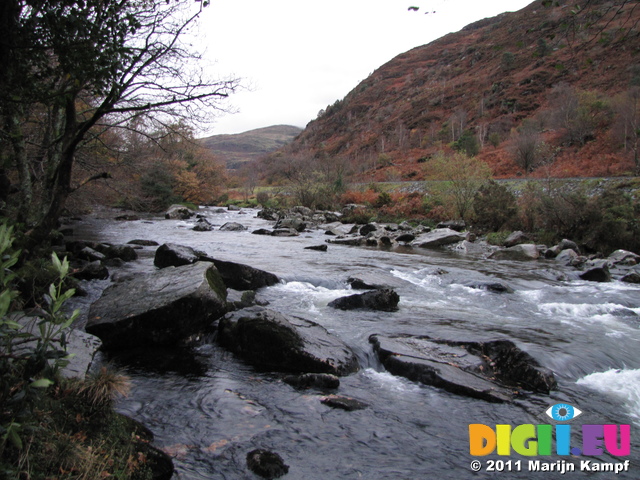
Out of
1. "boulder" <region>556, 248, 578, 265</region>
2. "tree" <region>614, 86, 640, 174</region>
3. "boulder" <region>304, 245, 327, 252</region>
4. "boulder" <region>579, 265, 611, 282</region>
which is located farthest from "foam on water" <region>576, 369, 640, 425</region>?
"tree" <region>614, 86, 640, 174</region>

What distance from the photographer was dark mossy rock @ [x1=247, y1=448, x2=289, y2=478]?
3670 millimetres

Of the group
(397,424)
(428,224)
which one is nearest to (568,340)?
(397,424)

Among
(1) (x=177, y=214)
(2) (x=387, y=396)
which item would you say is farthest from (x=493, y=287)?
(1) (x=177, y=214)

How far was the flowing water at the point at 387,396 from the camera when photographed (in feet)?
13.1

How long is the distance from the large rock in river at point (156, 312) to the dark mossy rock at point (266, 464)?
3070 mm

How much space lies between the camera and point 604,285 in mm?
11539

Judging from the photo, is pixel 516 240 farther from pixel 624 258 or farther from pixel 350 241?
pixel 350 241

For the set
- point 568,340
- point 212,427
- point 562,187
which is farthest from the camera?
point 562,187

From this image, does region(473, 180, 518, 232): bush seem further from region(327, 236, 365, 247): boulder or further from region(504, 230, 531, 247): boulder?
region(327, 236, 365, 247): boulder

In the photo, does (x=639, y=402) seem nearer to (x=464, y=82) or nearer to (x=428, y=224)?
(x=428, y=224)

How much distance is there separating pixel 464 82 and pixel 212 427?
328ft

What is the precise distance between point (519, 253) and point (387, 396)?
527 inches

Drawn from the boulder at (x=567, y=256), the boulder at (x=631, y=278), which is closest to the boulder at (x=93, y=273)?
the boulder at (x=631, y=278)

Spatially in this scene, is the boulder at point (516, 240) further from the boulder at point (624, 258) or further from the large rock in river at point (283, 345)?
the large rock in river at point (283, 345)
